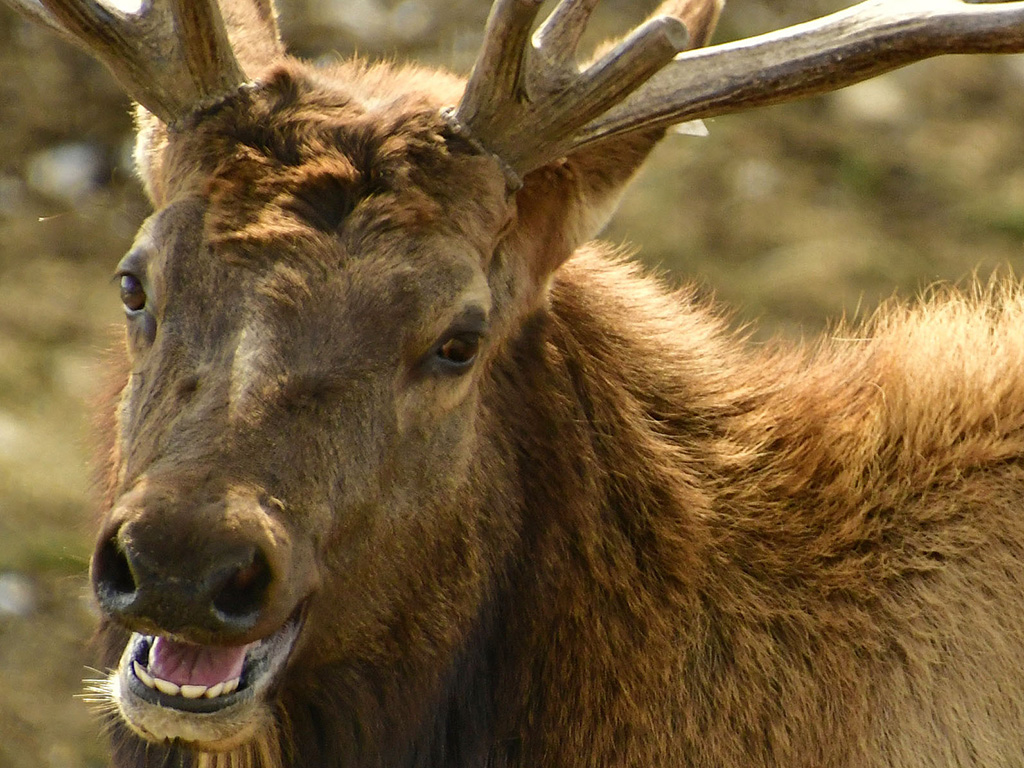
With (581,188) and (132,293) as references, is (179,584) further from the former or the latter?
(581,188)

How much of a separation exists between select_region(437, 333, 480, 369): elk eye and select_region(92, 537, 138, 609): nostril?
3.10 feet

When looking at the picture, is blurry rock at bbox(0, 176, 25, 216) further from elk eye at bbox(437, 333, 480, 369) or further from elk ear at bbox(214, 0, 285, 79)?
elk eye at bbox(437, 333, 480, 369)

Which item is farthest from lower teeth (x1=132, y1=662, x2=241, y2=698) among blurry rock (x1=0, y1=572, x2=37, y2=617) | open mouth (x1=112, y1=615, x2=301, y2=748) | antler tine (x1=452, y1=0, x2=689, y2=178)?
blurry rock (x1=0, y1=572, x2=37, y2=617)

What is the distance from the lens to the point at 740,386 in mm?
4586

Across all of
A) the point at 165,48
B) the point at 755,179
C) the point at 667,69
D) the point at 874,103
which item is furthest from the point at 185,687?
the point at 874,103

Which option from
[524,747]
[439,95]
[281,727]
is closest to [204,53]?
[439,95]

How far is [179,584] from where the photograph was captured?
3256 millimetres

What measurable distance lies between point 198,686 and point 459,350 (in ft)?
3.40

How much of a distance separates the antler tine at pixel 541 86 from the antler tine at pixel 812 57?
11 centimetres

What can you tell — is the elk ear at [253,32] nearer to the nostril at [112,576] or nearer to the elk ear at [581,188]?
the elk ear at [581,188]

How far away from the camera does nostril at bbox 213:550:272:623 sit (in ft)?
10.9

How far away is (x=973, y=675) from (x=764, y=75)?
1.70 meters

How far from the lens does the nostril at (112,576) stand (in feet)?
10.8

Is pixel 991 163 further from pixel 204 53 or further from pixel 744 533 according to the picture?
pixel 204 53
